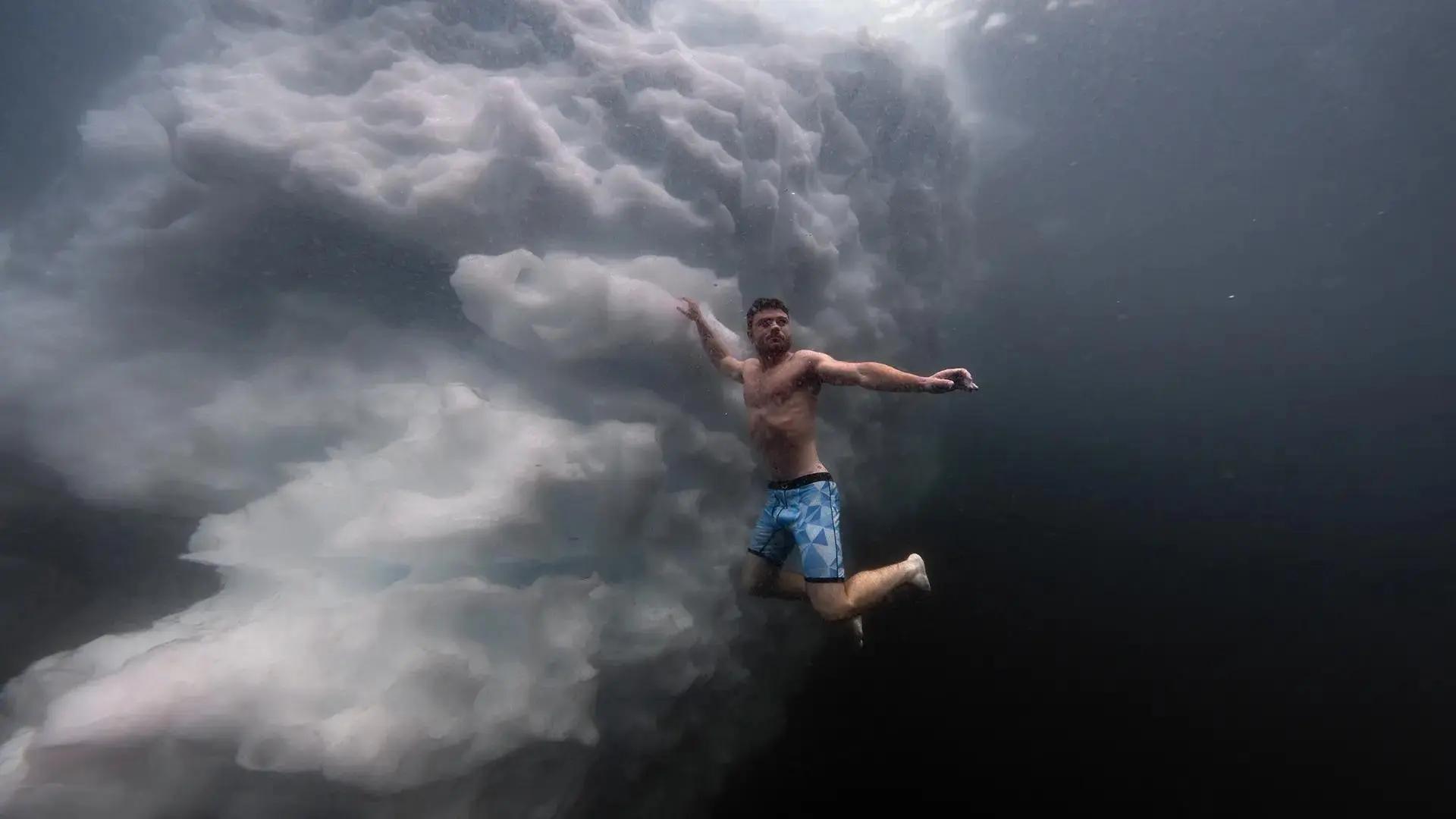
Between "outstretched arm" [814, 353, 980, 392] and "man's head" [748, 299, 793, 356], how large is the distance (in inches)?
16.3

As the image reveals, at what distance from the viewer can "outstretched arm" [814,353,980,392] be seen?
3.78 m

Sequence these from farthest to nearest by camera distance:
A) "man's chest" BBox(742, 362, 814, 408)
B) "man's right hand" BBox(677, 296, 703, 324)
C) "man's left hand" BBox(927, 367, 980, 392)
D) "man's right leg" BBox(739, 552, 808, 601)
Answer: "man's right hand" BBox(677, 296, 703, 324)
"man's right leg" BBox(739, 552, 808, 601)
"man's chest" BBox(742, 362, 814, 408)
"man's left hand" BBox(927, 367, 980, 392)

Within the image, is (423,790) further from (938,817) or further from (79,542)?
→ (938,817)

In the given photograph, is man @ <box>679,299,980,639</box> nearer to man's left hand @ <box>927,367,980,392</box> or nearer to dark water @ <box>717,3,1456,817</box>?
man's left hand @ <box>927,367,980,392</box>

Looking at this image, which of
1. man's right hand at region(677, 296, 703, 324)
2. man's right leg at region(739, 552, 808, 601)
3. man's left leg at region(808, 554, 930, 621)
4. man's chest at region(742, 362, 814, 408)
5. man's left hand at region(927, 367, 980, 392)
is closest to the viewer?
man's left hand at region(927, 367, 980, 392)

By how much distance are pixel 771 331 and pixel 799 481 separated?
126 centimetres

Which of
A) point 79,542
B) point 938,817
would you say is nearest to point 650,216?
point 79,542

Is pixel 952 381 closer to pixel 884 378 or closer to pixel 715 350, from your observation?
pixel 884 378

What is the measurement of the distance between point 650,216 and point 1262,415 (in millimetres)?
33991

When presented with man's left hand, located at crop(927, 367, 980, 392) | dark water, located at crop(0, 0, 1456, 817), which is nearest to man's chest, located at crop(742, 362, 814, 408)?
man's left hand, located at crop(927, 367, 980, 392)

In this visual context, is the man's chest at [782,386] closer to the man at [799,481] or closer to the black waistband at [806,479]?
the man at [799,481]

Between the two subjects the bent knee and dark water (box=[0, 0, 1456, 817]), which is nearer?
the bent knee

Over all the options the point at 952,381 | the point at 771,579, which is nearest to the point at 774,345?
the point at 952,381

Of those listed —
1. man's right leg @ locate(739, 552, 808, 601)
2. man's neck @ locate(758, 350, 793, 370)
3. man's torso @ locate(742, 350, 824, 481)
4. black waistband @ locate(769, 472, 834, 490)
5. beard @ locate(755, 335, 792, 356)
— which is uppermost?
beard @ locate(755, 335, 792, 356)
